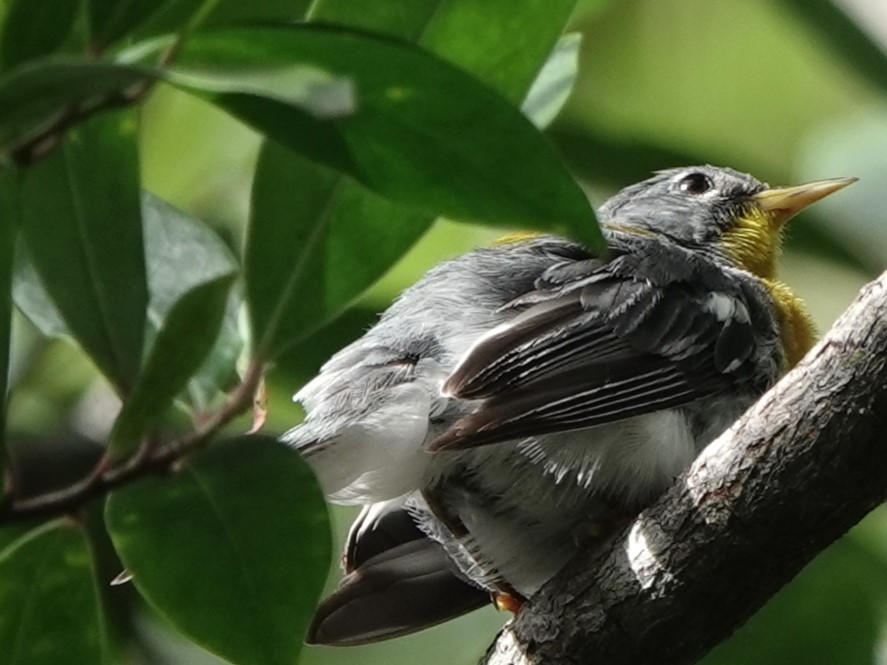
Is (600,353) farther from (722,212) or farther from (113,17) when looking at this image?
(113,17)

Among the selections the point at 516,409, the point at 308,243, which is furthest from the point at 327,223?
the point at 516,409

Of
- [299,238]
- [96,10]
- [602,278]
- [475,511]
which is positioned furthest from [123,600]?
[96,10]

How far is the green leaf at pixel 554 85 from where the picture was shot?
2900mm

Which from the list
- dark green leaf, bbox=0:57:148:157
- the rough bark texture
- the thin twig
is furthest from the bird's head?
dark green leaf, bbox=0:57:148:157

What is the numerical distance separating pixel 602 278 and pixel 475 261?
463 mm

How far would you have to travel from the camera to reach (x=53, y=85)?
4.40 feet

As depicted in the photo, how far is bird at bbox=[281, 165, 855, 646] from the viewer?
3.13 metres

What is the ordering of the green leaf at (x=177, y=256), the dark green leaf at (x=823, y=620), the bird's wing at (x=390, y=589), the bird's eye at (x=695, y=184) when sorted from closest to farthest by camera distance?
1. the green leaf at (x=177, y=256)
2. the dark green leaf at (x=823, y=620)
3. the bird's wing at (x=390, y=589)
4. the bird's eye at (x=695, y=184)

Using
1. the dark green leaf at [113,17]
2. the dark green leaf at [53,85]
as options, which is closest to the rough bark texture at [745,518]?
the dark green leaf at [113,17]

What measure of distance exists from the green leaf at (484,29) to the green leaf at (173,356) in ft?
1.72

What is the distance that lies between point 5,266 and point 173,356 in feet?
0.77

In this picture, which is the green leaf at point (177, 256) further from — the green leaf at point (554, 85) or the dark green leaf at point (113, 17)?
the dark green leaf at point (113, 17)

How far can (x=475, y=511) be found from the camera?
334 centimetres

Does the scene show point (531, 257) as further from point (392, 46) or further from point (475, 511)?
point (392, 46)
